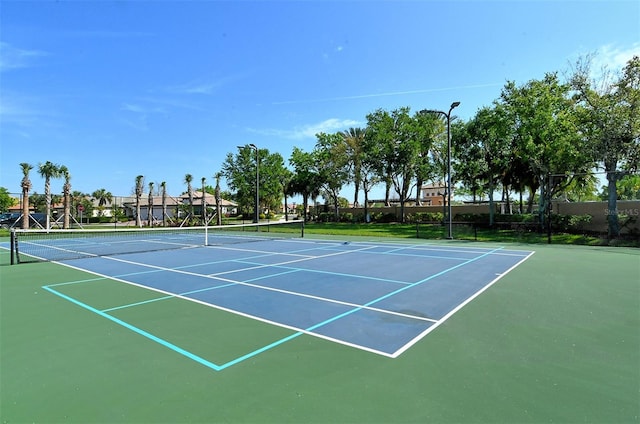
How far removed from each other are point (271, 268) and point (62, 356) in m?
6.68

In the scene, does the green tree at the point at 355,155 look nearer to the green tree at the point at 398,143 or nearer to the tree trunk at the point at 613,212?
the green tree at the point at 398,143

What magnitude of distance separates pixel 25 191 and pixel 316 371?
33058 millimetres

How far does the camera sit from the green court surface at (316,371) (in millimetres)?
3109

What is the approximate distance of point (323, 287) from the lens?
811 cm

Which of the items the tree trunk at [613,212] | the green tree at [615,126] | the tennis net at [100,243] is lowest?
the tennis net at [100,243]

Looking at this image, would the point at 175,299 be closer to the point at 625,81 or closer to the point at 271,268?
the point at 271,268

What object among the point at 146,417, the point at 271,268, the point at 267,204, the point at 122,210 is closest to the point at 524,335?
the point at 146,417

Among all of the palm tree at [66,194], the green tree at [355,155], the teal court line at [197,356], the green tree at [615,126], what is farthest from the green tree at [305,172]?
the teal court line at [197,356]

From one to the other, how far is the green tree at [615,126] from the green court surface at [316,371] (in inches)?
672

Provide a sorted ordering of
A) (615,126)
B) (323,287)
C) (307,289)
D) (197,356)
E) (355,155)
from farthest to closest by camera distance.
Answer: (355,155), (615,126), (323,287), (307,289), (197,356)

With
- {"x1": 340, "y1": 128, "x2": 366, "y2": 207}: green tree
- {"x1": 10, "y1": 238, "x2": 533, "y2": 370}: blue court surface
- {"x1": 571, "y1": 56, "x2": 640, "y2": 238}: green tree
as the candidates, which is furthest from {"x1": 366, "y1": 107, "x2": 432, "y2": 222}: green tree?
{"x1": 10, "y1": 238, "x2": 533, "y2": 370}: blue court surface

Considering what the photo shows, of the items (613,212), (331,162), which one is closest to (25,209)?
(331,162)

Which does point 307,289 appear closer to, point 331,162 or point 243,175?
point 331,162

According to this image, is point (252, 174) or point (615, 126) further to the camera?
point (252, 174)
